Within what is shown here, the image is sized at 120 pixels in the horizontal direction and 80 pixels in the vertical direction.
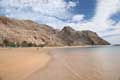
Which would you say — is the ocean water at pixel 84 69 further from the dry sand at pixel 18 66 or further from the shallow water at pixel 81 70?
the dry sand at pixel 18 66

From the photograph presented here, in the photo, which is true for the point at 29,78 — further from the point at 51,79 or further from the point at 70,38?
the point at 70,38

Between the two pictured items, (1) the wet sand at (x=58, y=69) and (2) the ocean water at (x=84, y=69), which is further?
(2) the ocean water at (x=84, y=69)

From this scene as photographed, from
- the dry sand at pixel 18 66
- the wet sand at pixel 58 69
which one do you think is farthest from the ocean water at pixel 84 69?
the dry sand at pixel 18 66

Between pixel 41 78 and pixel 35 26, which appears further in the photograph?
pixel 35 26

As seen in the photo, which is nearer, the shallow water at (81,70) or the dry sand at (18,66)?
the dry sand at (18,66)

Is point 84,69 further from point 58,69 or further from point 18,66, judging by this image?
point 18,66

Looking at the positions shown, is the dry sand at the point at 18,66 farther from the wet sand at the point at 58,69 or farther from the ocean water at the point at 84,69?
the ocean water at the point at 84,69

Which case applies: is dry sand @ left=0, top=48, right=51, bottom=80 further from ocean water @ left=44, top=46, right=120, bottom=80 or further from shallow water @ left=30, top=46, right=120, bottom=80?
ocean water @ left=44, top=46, right=120, bottom=80

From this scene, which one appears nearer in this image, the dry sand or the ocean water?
the dry sand

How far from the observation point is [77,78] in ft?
Answer: 30.8

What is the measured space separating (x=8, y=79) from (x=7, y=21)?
522ft

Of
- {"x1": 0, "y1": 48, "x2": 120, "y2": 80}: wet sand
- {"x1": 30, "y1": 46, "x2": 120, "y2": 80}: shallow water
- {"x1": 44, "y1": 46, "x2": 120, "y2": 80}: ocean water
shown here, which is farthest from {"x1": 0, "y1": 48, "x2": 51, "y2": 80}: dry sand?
{"x1": 44, "y1": 46, "x2": 120, "y2": 80}: ocean water

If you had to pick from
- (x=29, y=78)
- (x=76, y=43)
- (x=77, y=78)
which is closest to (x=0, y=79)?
(x=29, y=78)

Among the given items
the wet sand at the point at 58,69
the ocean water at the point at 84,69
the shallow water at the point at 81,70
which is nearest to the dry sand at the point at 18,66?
the wet sand at the point at 58,69
